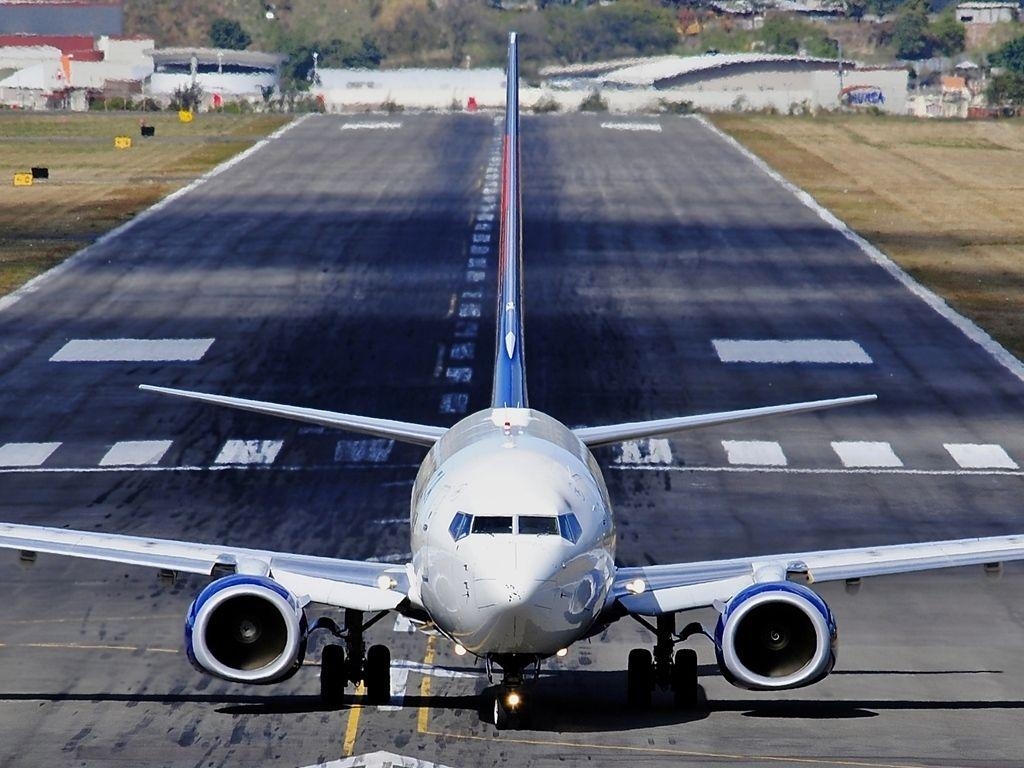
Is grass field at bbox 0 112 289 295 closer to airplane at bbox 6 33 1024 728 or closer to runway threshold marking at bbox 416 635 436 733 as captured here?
runway threshold marking at bbox 416 635 436 733

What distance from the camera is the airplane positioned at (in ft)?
78.1

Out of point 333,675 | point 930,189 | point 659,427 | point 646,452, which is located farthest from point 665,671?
point 930,189

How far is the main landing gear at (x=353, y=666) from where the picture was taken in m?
26.9

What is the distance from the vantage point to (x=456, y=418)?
48562mm

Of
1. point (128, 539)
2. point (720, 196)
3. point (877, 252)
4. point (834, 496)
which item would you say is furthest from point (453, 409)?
point (720, 196)

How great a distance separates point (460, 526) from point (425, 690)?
448 cm

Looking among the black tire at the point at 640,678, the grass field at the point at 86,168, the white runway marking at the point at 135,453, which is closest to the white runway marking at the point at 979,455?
the white runway marking at the point at 135,453

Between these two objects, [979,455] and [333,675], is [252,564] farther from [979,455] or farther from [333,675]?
[979,455]

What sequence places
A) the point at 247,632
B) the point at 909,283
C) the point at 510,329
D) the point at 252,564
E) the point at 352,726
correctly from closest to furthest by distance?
the point at 247,632 → the point at 352,726 → the point at 252,564 → the point at 510,329 → the point at 909,283

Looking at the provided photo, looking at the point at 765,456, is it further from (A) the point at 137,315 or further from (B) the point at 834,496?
(A) the point at 137,315

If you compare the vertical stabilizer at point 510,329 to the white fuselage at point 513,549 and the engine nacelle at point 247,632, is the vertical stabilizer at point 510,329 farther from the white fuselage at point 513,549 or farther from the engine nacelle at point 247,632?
the engine nacelle at point 247,632

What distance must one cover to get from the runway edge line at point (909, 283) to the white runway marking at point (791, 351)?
3.88 metres

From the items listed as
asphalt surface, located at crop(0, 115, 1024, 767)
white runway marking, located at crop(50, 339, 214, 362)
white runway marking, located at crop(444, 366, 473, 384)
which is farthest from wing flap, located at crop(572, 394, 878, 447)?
white runway marking, located at crop(50, 339, 214, 362)

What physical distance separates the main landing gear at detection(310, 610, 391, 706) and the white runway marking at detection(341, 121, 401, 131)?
111467 millimetres
